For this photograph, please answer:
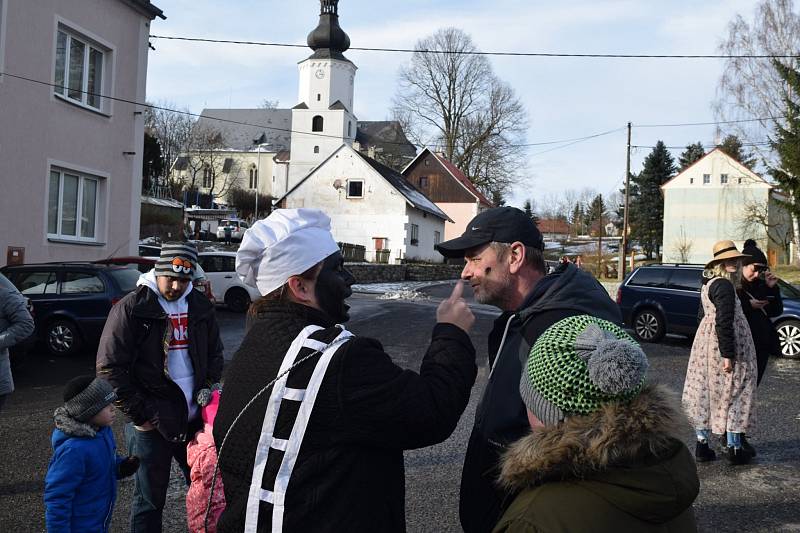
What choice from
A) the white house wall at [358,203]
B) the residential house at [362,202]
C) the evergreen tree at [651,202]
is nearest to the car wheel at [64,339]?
the residential house at [362,202]

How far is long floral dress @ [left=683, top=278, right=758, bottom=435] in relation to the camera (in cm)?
616

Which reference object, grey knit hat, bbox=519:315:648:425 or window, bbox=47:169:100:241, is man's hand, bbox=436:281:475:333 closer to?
grey knit hat, bbox=519:315:648:425

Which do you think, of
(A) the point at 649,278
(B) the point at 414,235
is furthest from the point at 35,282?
(B) the point at 414,235

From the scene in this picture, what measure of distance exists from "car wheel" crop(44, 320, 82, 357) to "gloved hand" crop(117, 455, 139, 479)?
841 cm

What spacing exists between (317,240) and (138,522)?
2.50m

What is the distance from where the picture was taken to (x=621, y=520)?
1556 millimetres

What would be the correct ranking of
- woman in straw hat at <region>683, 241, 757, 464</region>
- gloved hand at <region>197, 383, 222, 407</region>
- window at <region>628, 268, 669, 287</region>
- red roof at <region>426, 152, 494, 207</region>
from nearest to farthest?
gloved hand at <region>197, 383, 222, 407</region>
woman in straw hat at <region>683, 241, 757, 464</region>
window at <region>628, 268, 669, 287</region>
red roof at <region>426, 152, 494, 207</region>

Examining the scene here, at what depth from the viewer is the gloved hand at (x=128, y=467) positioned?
3.67 m

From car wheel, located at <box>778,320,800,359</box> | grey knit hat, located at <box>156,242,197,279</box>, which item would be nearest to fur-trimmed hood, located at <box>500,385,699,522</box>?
grey knit hat, located at <box>156,242,197,279</box>

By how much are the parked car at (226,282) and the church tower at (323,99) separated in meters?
50.0

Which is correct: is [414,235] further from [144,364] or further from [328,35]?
[144,364]

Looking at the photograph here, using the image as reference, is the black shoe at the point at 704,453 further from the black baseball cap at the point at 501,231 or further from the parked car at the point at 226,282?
the parked car at the point at 226,282

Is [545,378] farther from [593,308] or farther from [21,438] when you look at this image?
[21,438]

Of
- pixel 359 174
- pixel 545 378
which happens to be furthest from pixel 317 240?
pixel 359 174
